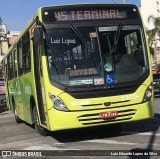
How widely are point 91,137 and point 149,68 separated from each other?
2.25 m

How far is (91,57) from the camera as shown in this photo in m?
9.96

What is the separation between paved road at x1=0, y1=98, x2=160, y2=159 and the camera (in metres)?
9.12

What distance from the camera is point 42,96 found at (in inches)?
406

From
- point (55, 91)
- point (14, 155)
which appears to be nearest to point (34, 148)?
point (14, 155)

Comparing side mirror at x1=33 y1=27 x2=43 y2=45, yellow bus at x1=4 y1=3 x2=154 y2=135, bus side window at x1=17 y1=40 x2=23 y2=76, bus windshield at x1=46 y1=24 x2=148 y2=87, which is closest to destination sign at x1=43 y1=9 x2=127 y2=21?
yellow bus at x1=4 y1=3 x2=154 y2=135

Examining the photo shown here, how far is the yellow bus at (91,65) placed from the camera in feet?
31.9

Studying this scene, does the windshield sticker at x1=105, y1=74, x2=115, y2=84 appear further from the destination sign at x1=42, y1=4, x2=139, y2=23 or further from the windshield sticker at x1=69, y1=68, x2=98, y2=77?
the destination sign at x1=42, y1=4, x2=139, y2=23

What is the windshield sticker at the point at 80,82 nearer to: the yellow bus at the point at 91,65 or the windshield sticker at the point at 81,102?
the yellow bus at the point at 91,65

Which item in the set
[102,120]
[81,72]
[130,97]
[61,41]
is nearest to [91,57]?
[81,72]

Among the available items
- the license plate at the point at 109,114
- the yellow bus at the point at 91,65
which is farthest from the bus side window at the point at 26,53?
the license plate at the point at 109,114

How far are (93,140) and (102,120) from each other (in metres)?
0.82

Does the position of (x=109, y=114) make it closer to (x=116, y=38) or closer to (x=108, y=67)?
(x=108, y=67)

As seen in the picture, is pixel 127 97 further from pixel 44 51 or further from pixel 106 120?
pixel 44 51

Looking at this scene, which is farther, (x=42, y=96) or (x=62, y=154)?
(x=42, y=96)
